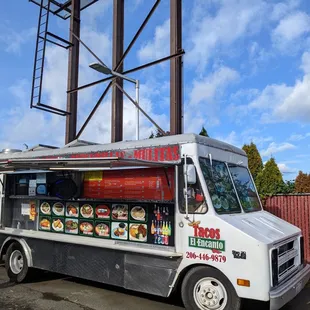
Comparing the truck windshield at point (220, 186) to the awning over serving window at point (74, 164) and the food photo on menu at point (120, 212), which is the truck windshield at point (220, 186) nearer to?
the awning over serving window at point (74, 164)

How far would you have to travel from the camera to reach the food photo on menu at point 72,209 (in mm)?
6652

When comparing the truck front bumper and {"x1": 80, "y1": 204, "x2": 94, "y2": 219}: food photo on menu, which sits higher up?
{"x1": 80, "y1": 204, "x2": 94, "y2": 219}: food photo on menu

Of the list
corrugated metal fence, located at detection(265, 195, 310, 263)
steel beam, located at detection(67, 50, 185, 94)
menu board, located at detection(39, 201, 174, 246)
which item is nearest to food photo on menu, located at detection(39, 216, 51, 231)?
menu board, located at detection(39, 201, 174, 246)

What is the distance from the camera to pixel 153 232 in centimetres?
565

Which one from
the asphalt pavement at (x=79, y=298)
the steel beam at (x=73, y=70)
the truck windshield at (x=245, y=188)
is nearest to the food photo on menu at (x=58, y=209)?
the asphalt pavement at (x=79, y=298)

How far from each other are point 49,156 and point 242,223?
416 cm

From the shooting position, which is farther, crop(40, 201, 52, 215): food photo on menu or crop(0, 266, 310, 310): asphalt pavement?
crop(40, 201, 52, 215): food photo on menu

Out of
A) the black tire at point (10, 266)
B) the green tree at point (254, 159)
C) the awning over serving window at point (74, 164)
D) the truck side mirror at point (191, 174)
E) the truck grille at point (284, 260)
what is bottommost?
A: the black tire at point (10, 266)

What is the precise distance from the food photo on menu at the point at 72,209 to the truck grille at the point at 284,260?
356cm

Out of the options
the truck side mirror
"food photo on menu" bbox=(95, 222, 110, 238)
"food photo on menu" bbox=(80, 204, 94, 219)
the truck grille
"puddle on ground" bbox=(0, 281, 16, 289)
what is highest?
the truck side mirror

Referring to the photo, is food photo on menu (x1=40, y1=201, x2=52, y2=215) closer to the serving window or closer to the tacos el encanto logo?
the serving window

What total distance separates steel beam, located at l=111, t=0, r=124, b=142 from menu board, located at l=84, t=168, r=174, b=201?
452 cm

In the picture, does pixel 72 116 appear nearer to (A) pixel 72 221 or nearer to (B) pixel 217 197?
(A) pixel 72 221

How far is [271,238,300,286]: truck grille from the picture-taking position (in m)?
4.65
